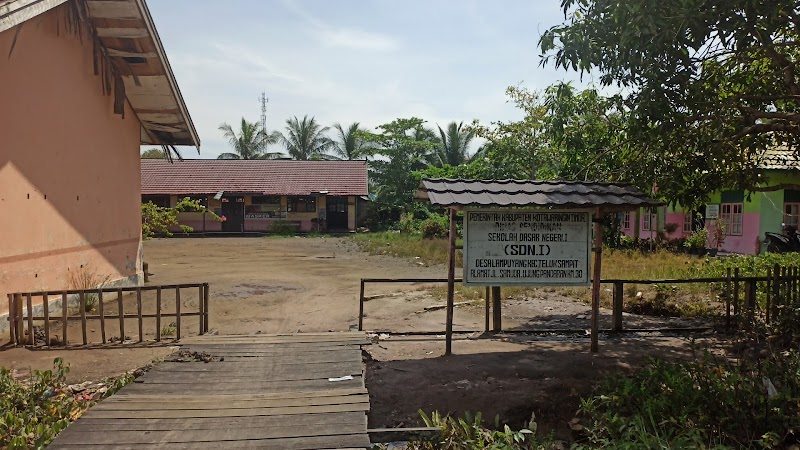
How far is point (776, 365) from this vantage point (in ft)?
14.9

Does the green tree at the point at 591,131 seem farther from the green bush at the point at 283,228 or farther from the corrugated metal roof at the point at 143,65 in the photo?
the green bush at the point at 283,228

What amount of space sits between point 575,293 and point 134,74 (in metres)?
11.1

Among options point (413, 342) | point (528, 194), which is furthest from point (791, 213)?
point (413, 342)

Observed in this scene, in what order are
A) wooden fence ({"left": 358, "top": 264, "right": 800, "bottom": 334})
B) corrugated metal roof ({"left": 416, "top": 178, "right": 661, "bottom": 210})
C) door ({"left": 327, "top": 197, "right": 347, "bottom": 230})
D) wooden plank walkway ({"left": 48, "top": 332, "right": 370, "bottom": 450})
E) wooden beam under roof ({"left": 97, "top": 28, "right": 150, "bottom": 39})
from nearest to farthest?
1. wooden plank walkway ({"left": 48, "top": 332, "right": 370, "bottom": 450})
2. corrugated metal roof ({"left": 416, "top": 178, "right": 661, "bottom": 210})
3. wooden fence ({"left": 358, "top": 264, "right": 800, "bottom": 334})
4. wooden beam under roof ({"left": 97, "top": 28, "right": 150, "bottom": 39})
5. door ({"left": 327, "top": 197, "right": 347, "bottom": 230})

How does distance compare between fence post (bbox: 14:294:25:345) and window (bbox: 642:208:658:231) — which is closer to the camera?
fence post (bbox: 14:294:25:345)

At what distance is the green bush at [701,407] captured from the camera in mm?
3752

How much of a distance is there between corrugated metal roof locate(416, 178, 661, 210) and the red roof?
28.5 meters

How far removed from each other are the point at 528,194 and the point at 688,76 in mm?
2632

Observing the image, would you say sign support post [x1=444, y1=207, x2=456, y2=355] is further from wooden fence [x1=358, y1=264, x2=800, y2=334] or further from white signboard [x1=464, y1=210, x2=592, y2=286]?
wooden fence [x1=358, y1=264, x2=800, y2=334]

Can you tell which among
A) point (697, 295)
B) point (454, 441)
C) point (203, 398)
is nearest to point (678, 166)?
point (697, 295)

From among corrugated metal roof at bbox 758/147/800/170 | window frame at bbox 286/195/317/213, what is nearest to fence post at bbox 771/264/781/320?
corrugated metal roof at bbox 758/147/800/170

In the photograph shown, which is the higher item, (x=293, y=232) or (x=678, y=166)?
(x=678, y=166)

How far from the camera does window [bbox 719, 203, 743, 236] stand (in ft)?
63.8

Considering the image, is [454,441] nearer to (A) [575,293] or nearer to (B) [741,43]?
(B) [741,43]
